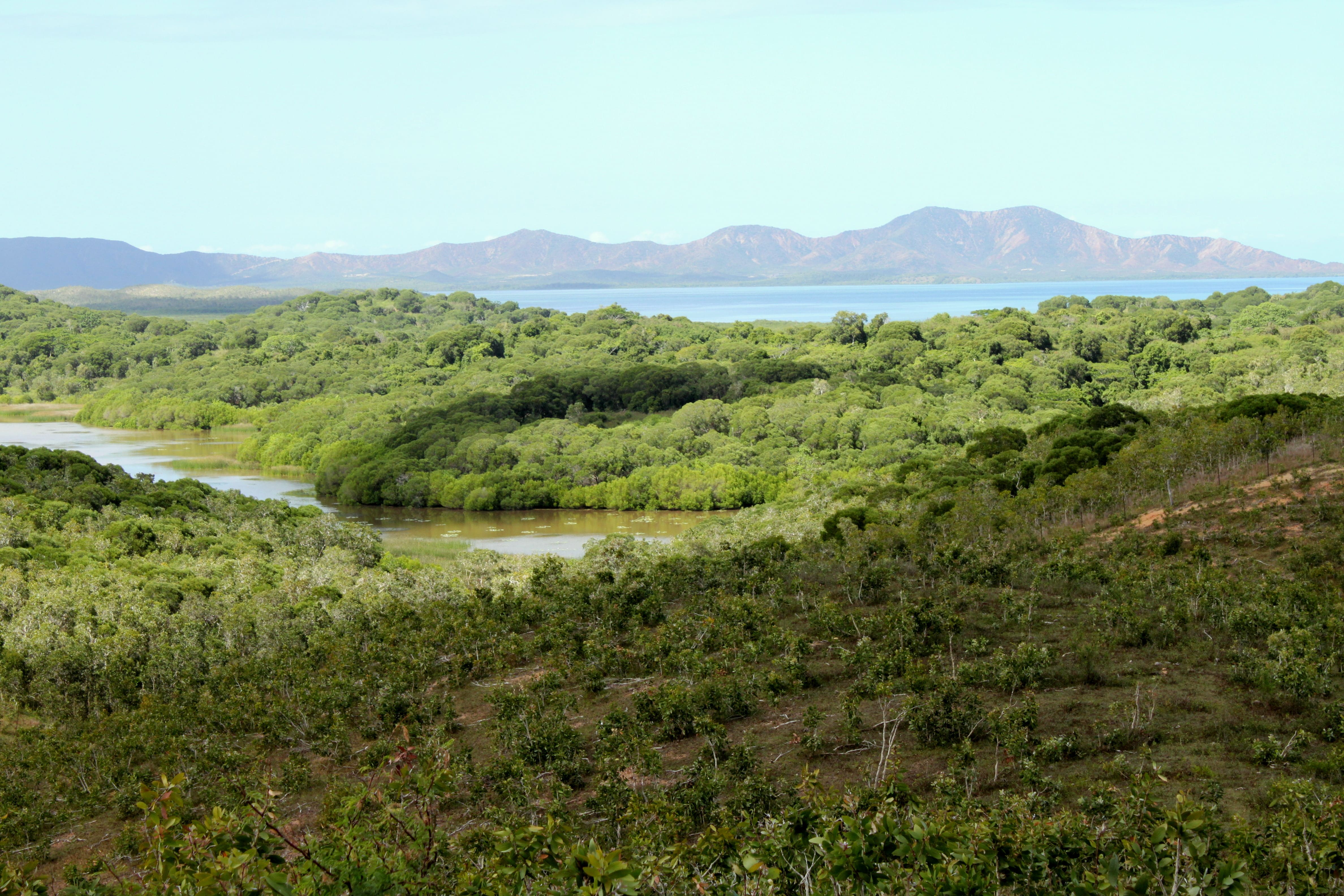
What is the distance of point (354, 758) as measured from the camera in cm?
1082

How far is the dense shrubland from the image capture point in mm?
45750

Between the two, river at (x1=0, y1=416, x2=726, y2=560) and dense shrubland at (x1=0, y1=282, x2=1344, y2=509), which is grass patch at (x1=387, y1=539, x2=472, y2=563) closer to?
river at (x1=0, y1=416, x2=726, y2=560)

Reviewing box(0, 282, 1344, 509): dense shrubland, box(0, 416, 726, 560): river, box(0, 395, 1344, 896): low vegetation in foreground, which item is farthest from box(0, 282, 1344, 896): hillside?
box(0, 282, 1344, 509): dense shrubland

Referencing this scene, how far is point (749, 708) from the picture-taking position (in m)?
10.0

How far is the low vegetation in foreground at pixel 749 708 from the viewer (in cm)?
468

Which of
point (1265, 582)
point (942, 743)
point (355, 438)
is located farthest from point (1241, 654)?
point (355, 438)

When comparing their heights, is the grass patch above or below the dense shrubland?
below

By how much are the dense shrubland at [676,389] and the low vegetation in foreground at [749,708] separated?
31.9 ft

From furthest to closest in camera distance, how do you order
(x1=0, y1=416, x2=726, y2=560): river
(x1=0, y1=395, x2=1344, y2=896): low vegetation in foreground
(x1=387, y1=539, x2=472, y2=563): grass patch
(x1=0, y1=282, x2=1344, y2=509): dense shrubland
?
(x1=0, y1=282, x2=1344, y2=509): dense shrubland < (x1=0, y1=416, x2=726, y2=560): river < (x1=387, y1=539, x2=472, y2=563): grass patch < (x1=0, y1=395, x2=1344, y2=896): low vegetation in foreground

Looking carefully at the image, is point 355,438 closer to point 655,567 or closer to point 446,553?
point 446,553

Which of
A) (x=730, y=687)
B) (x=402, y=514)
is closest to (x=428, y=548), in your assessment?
(x=402, y=514)

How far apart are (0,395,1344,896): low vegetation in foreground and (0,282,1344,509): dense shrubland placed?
Answer: 972 centimetres

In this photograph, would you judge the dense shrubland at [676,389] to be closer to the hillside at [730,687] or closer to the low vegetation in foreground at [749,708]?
the hillside at [730,687]

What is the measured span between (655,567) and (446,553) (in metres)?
19.1
